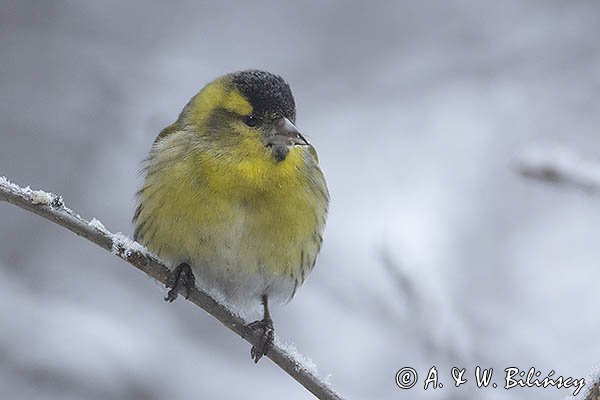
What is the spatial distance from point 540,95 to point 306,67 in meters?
2.14

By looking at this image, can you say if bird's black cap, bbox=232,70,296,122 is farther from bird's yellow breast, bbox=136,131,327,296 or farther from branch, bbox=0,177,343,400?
branch, bbox=0,177,343,400

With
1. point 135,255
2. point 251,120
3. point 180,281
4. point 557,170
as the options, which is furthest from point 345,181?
point 557,170

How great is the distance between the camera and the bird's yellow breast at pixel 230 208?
4180mm

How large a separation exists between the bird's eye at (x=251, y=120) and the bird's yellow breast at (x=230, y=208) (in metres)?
0.08

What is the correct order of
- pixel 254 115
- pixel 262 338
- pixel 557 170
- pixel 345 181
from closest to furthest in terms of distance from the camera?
pixel 557 170, pixel 262 338, pixel 254 115, pixel 345 181

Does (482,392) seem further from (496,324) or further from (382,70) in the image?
(382,70)

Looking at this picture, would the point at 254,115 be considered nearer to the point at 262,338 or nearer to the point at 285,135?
the point at 285,135

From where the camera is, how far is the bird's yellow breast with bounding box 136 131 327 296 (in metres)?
4.18

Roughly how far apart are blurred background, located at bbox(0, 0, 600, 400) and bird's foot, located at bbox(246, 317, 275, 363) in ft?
1.91

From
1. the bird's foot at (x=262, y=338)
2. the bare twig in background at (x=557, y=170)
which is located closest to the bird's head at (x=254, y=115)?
the bird's foot at (x=262, y=338)

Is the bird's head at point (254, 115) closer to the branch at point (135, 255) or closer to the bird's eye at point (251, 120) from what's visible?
the bird's eye at point (251, 120)

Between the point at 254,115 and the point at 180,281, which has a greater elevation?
the point at 254,115

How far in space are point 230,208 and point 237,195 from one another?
0.20ft

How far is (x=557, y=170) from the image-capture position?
2.78m
